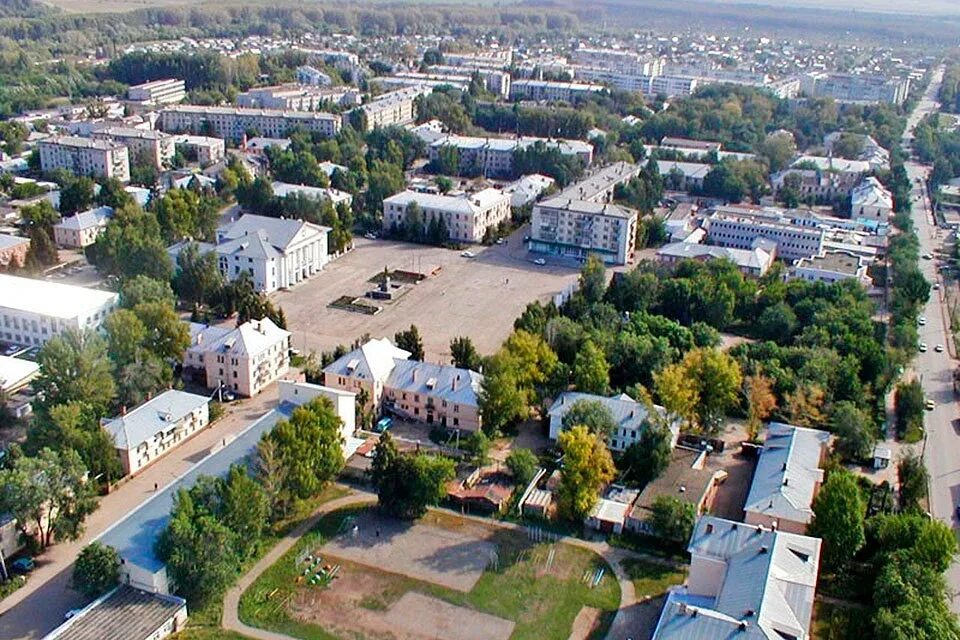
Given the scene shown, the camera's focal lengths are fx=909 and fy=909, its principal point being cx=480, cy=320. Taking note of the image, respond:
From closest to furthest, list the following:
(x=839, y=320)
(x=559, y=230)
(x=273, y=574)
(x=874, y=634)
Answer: (x=874, y=634)
(x=273, y=574)
(x=839, y=320)
(x=559, y=230)

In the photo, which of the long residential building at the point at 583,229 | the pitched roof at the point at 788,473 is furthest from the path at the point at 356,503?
the long residential building at the point at 583,229

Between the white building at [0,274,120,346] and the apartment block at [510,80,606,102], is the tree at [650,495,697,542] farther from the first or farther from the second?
the apartment block at [510,80,606,102]

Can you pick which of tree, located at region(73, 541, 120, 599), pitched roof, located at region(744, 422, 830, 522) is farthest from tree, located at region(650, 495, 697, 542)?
tree, located at region(73, 541, 120, 599)

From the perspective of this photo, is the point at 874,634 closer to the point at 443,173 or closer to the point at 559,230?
the point at 559,230

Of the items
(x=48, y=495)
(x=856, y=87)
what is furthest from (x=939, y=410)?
(x=856, y=87)

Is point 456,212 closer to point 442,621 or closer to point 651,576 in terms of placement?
point 651,576

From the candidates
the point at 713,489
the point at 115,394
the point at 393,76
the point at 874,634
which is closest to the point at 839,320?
the point at 713,489
